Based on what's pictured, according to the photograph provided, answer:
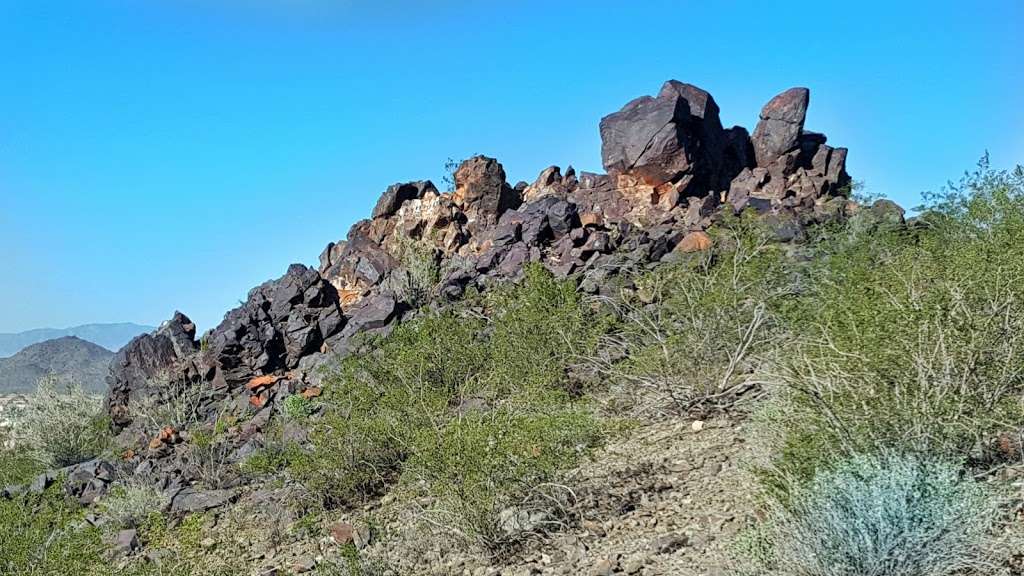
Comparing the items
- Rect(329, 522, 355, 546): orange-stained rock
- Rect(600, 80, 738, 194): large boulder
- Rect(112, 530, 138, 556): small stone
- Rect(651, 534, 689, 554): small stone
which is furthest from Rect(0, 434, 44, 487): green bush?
Rect(600, 80, 738, 194): large boulder

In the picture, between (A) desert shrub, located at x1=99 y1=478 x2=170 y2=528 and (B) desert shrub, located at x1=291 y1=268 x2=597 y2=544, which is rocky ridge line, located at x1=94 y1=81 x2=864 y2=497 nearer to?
(A) desert shrub, located at x1=99 y1=478 x2=170 y2=528

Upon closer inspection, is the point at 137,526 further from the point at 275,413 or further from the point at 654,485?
the point at 654,485

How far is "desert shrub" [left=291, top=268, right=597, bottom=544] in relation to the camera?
21.4ft

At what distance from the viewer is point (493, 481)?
647 centimetres

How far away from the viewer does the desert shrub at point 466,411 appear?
6508 millimetres

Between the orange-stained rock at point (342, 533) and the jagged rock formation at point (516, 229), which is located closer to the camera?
the orange-stained rock at point (342, 533)

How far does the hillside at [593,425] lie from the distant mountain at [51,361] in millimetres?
53309

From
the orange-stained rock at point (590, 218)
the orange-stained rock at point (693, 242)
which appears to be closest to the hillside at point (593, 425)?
the orange-stained rock at point (693, 242)

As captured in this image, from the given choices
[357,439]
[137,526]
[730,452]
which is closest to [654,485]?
[730,452]

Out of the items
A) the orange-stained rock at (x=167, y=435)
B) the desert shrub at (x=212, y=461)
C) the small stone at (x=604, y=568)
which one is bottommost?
the small stone at (x=604, y=568)

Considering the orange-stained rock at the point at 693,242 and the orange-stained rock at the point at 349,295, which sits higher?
the orange-stained rock at the point at 349,295

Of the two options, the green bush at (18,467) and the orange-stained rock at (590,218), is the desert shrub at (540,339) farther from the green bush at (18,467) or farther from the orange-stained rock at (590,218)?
the orange-stained rock at (590,218)

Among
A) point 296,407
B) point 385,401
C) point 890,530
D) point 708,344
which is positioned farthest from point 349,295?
point 890,530

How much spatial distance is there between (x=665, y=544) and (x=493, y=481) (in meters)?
1.70
